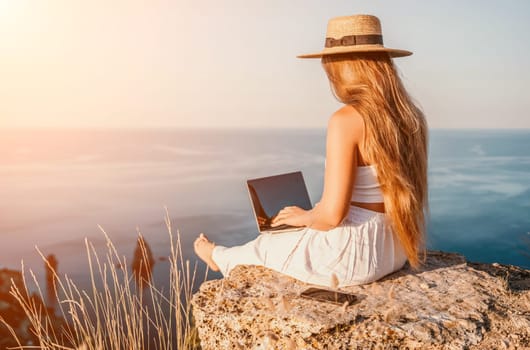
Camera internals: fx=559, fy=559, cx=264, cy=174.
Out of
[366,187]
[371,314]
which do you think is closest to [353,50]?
[366,187]

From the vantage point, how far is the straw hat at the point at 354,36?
125 inches

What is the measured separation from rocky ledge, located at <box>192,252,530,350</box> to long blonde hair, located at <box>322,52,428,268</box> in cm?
40

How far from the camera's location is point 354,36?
324cm

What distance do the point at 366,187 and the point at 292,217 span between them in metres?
0.48

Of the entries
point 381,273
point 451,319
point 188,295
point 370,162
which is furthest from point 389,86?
point 188,295

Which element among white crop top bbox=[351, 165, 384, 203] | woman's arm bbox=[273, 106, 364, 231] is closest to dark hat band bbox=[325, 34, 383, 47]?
woman's arm bbox=[273, 106, 364, 231]

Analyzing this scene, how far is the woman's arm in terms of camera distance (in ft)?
9.59

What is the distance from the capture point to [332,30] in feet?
11.0

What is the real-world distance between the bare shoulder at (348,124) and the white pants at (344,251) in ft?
1.58

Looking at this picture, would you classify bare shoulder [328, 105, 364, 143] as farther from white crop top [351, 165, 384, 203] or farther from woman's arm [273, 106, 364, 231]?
white crop top [351, 165, 384, 203]

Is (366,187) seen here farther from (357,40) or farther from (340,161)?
(357,40)

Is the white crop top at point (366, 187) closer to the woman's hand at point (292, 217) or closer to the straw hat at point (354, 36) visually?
the woman's hand at point (292, 217)

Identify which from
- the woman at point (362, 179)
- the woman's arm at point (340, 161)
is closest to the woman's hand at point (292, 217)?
the woman at point (362, 179)

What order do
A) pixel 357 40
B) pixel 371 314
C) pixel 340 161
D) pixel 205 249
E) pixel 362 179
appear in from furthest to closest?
pixel 205 249 → pixel 357 40 → pixel 362 179 → pixel 340 161 → pixel 371 314
